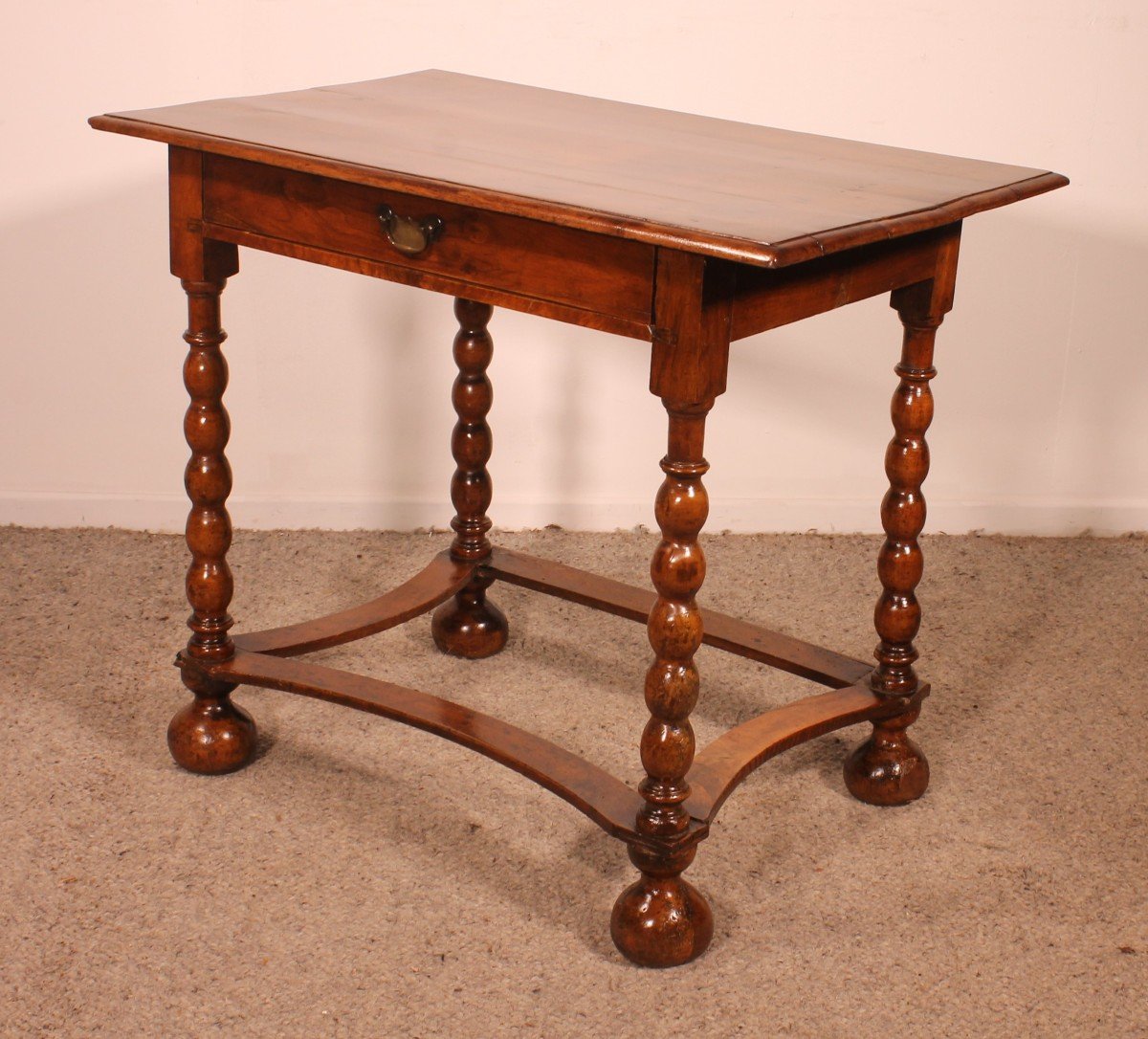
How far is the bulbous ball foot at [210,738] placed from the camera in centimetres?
222

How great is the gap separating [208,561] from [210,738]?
244 millimetres

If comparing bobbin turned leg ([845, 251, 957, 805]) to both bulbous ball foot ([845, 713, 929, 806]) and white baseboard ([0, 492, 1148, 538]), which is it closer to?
bulbous ball foot ([845, 713, 929, 806])

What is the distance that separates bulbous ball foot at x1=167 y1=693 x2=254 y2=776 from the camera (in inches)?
87.4

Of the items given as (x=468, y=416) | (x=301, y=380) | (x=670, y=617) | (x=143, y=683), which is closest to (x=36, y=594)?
(x=143, y=683)

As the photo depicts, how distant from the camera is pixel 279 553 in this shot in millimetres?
3010

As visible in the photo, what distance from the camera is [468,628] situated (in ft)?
8.49

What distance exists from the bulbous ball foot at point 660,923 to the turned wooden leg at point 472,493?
772 millimetres

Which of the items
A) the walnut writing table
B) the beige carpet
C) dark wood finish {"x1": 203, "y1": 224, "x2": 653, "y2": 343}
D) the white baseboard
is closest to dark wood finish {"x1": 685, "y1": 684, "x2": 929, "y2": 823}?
the walnut writing table

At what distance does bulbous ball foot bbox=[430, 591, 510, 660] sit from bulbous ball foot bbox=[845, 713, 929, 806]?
2.19 feet

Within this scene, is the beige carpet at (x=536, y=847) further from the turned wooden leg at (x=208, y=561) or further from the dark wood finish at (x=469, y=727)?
the dark wood finish at (x=469, y=727)

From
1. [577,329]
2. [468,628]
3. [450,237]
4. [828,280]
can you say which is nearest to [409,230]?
[450,237]

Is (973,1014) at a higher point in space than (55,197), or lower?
lower

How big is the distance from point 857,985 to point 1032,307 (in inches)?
64.8

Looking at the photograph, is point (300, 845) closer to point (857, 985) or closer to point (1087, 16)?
point (857, 985)
